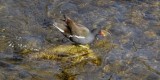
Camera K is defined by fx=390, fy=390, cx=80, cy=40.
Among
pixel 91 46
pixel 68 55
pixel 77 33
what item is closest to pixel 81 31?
pixel 77 33

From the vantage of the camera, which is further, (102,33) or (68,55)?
(102,33)

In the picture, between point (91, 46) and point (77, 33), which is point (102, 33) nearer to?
point (91, 46)

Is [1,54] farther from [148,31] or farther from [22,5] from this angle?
[148,31]

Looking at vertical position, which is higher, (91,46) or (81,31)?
(81,31)

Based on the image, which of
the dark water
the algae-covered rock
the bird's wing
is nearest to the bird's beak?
the dark water

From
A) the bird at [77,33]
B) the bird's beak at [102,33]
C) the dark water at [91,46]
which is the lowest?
the dark water at [91,46]

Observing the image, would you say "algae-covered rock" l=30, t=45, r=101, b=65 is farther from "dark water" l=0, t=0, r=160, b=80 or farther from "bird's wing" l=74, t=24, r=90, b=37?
"bird's wing" l=74, t=24, r=90, b=37

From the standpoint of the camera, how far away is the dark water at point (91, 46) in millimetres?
10102

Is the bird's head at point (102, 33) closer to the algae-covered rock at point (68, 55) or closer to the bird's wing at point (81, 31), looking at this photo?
the bird's wing at point (81, 31)

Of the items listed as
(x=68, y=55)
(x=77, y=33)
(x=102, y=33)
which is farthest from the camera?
(x=102, y=33)

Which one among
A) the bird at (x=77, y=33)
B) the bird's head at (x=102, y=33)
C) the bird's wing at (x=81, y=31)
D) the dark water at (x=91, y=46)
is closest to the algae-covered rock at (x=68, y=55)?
the dark water at (x=91, y=46)

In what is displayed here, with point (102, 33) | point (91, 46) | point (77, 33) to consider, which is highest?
point (77, 33)

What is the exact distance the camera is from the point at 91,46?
11312 millimetres

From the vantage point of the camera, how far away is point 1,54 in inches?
411
